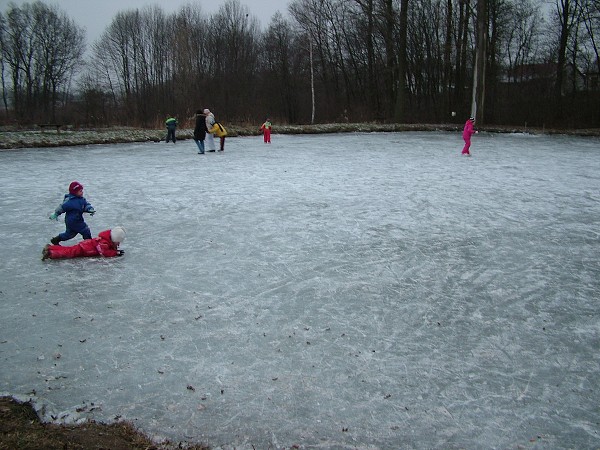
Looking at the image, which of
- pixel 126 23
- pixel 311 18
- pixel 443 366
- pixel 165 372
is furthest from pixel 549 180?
pixel 126 23

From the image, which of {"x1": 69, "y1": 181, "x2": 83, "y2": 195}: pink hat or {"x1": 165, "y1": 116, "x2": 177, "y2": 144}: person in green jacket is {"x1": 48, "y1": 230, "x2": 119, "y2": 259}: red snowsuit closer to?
{"x1": 69, "y1": 181, "x2": 83, "y2": 195}: pink hat

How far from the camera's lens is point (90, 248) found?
5.74 meters

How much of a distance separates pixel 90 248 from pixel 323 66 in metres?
40.6

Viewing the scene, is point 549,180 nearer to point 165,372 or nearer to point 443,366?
point 443,366

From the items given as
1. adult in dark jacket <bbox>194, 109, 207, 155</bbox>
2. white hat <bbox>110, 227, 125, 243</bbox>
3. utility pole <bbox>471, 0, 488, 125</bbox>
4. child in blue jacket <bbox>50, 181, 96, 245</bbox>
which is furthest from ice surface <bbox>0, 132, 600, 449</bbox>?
utility pole <bbox>471, 0, 488, 125</bbox>

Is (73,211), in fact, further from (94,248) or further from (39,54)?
(39,54)

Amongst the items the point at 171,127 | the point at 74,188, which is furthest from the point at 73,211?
the point at 171,127

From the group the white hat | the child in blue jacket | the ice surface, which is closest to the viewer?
the ice surface

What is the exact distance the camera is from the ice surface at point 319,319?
2934 millimetres

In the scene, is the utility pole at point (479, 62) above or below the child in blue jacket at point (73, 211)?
above

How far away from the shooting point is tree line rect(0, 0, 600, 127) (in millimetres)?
30922

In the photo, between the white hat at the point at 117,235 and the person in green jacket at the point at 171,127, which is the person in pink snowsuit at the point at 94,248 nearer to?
the white hat at the point at 117,235

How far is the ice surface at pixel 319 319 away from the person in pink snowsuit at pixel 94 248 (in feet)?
0.41

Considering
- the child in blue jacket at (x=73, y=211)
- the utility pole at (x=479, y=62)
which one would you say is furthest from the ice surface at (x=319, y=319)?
the utility pole at (x=479, y=62)
